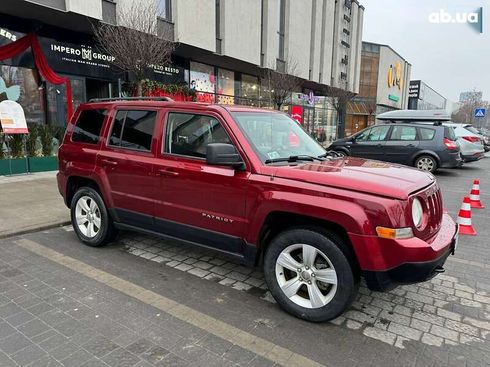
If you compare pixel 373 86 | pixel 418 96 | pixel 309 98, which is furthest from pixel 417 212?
pixel 418 96

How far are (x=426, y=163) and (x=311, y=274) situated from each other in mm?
9965

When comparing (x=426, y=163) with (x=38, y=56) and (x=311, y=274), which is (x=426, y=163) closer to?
(x=311, y=274)

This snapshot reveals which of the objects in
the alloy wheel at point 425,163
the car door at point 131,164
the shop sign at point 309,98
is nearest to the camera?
the car door at point 131,164

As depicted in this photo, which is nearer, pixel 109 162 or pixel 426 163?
pixel 109 162

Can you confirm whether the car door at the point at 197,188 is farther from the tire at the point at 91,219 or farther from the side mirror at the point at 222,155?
the tire at the point at 91,219

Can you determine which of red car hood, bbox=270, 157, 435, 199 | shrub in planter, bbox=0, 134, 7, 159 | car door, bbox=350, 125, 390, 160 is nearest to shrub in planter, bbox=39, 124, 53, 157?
shrub in planter, bbox=0, 134, 7, 159

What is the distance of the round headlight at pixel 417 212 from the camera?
3.01 meters

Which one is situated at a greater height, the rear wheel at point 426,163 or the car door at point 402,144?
the car door at point 402,144

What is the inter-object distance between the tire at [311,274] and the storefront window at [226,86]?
16.2 meters

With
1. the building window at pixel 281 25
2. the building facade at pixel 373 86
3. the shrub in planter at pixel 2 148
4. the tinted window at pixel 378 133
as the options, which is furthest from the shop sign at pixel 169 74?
the building facade at pixel 373 86

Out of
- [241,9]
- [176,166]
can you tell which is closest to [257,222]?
[176,166]

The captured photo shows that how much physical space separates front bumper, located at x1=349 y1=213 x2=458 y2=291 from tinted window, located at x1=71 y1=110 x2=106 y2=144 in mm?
3564

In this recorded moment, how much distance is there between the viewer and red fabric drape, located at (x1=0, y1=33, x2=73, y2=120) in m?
11.2

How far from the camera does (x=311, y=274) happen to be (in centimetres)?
322
